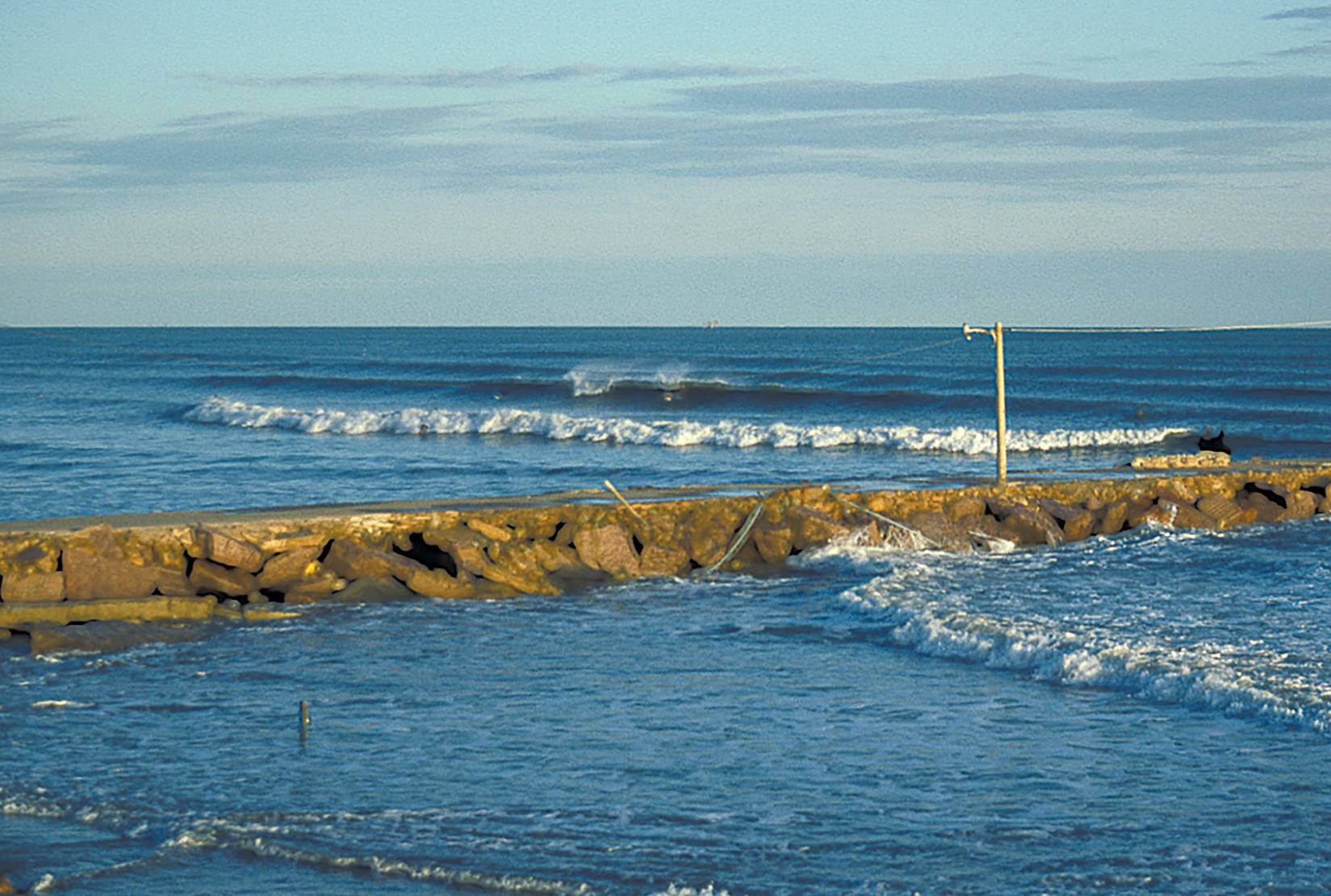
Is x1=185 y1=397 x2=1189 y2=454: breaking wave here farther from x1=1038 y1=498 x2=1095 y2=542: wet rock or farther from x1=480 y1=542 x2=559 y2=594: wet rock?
x1=480 y1=542 x2=559 y2=594: wet rock

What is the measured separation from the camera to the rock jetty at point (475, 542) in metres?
15.0

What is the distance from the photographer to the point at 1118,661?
12195mm

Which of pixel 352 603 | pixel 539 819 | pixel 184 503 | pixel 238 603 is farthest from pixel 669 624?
pixel 184 503

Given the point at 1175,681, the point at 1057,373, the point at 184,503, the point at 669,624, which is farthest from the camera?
the point at 1057,373

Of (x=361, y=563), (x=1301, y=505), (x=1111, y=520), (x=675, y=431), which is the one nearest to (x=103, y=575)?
(x=361, y=563)

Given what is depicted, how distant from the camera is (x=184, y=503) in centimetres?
2417

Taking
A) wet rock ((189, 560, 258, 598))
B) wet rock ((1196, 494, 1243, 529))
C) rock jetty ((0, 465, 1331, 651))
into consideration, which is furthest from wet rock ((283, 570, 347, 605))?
wet rock ((1196, 494, 1243, 529))

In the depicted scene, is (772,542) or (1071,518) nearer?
(772,542)

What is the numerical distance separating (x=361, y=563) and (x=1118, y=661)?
8153mm

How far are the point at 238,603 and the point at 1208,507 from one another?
13.7 metres

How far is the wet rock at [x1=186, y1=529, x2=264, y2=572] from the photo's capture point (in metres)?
15.7

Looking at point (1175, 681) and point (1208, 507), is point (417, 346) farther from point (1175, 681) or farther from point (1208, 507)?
point (1175, 681)

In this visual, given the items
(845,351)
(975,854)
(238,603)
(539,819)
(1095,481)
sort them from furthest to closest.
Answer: (845,351) < (1095,481) < (238,603) < (539,819) < (975,854)

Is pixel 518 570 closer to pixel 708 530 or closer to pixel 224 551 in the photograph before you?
pixel 708 530
